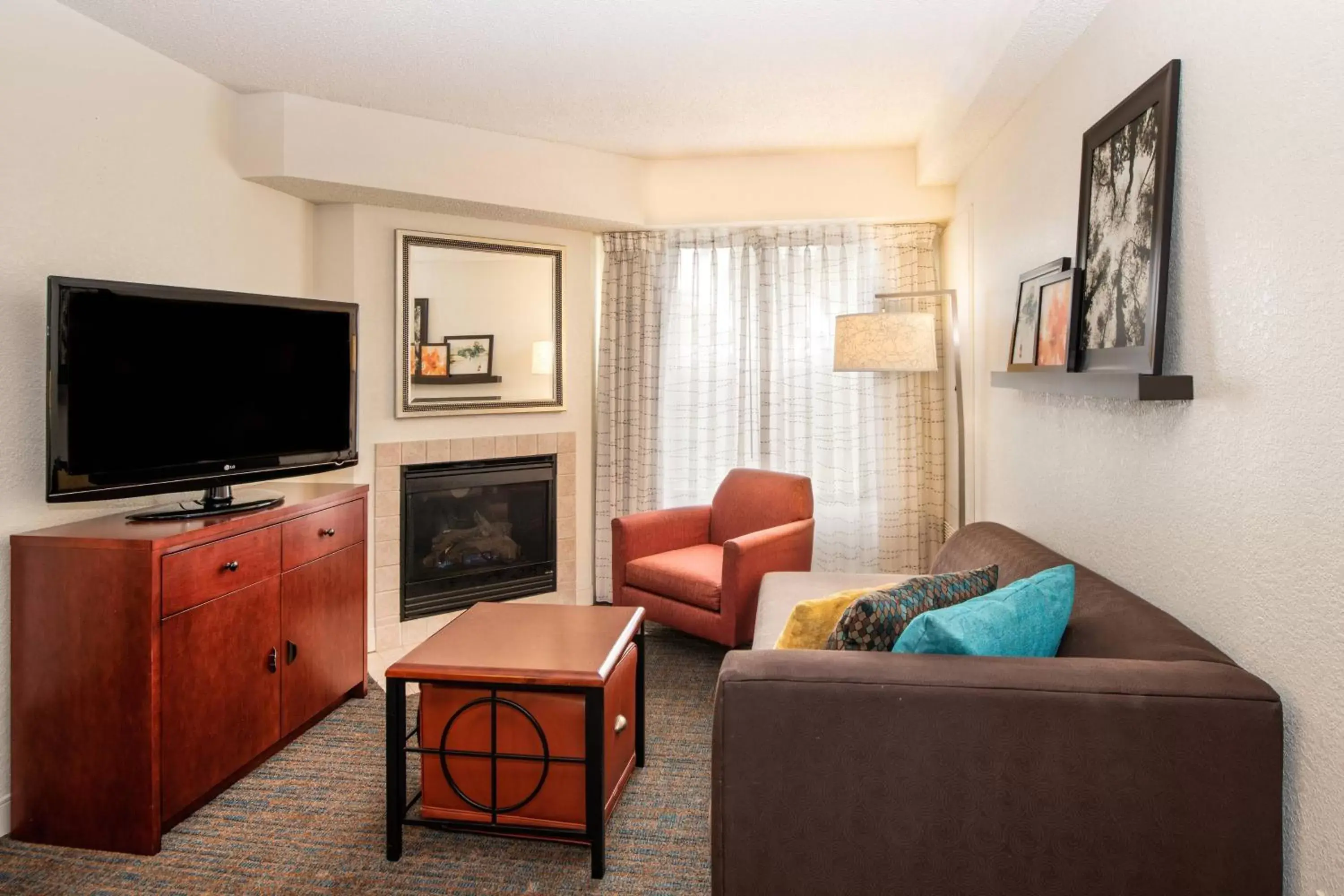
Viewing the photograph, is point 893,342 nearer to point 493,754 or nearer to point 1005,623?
point 1005,623

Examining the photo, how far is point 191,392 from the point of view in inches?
105

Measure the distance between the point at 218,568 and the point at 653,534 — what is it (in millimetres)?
2018

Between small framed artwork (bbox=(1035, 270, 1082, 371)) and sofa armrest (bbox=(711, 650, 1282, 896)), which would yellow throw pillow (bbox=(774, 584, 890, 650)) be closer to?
sofa armrest (bbox=(711, 650, 1282, 896))

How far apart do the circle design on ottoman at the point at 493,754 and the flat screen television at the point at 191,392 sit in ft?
3.64

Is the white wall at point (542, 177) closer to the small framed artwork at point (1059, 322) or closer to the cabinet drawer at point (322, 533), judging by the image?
the cabinet drawer at point (322, 533)

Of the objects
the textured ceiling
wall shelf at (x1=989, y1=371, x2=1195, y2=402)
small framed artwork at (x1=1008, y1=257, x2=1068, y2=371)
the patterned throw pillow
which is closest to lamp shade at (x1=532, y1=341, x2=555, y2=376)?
the textured ceiling

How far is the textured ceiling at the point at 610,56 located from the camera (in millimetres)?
2709

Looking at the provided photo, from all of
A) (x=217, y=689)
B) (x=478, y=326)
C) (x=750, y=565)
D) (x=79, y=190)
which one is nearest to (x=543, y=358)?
(x=478, y=326)

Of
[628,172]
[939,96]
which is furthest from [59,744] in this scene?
[939,96]

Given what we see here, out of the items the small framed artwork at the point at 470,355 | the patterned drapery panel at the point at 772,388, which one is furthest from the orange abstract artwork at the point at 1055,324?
the small framed artwork at the point at 470,355

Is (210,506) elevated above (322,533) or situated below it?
above

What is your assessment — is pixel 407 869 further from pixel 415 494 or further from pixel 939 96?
pixel 939 96

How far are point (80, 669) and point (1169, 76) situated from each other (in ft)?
10.1

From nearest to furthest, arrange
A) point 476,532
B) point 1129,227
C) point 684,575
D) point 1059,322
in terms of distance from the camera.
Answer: point 1129,227
point 1059,322
point 684,575
point 476,532
